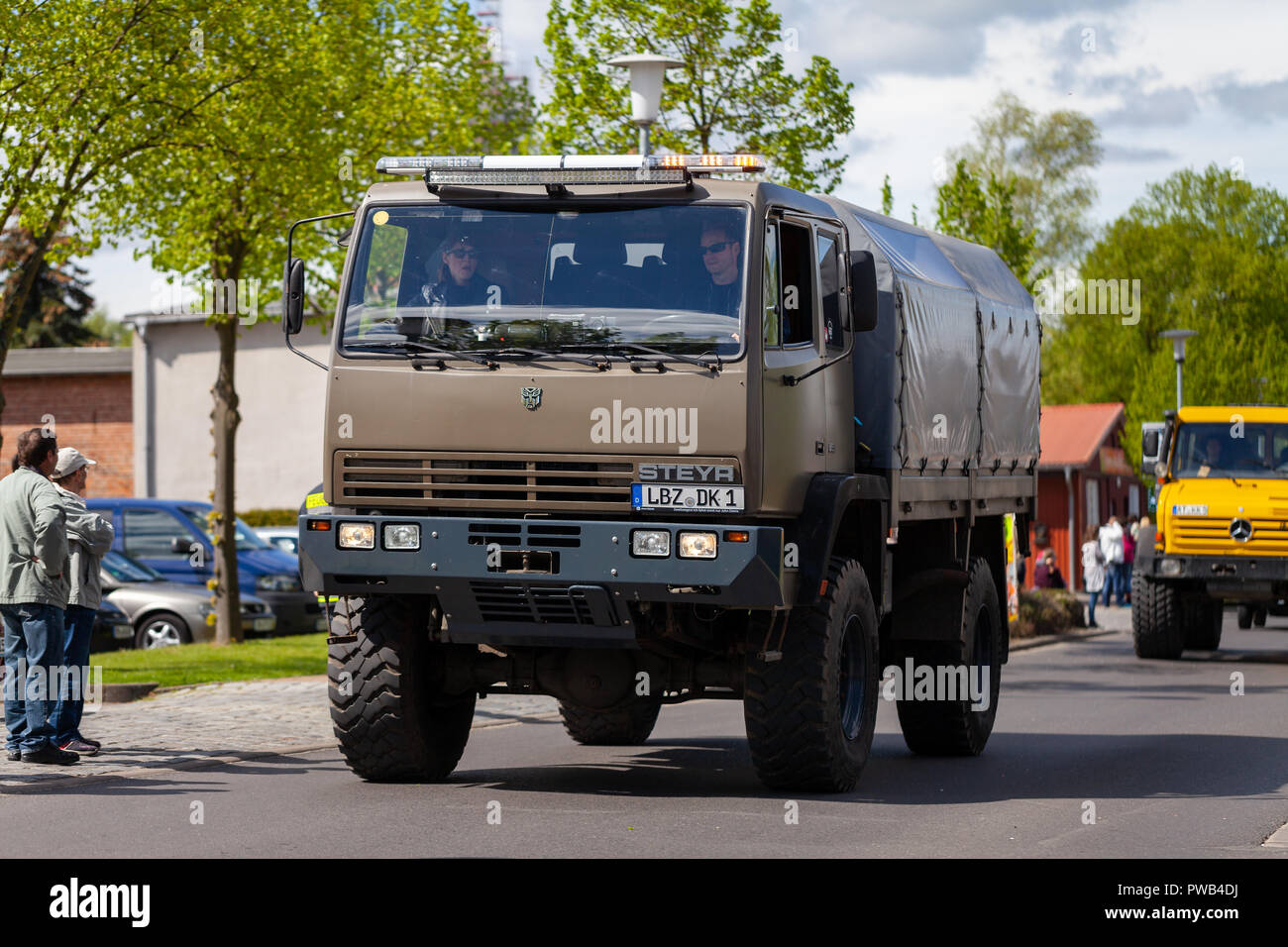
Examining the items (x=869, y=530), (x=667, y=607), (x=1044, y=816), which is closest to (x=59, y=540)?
(x=667, y=607)

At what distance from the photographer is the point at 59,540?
1119cm

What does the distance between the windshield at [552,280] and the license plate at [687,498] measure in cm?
69

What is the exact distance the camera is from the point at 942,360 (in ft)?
39.3

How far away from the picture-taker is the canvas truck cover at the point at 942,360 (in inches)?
431

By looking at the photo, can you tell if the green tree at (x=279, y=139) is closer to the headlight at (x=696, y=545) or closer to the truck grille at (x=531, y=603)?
the truck grille at (x=531, y=603)

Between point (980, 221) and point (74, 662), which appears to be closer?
point (74, 662)

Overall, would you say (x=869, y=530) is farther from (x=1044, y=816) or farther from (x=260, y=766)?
(x=260, y=766)

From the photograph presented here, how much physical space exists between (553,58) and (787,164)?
2758 millimetres

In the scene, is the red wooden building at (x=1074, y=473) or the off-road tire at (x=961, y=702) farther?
the red wooden building at (x=1074, y=473)

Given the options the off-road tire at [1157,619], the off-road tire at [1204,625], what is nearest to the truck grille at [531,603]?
the off-road tire at [1157,619]

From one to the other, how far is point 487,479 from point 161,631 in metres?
13.3

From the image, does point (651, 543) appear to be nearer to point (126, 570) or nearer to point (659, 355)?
point (659, 355)

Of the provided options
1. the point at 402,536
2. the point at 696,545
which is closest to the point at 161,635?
the point at 402,536

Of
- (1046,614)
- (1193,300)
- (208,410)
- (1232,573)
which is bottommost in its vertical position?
(1046,614)
